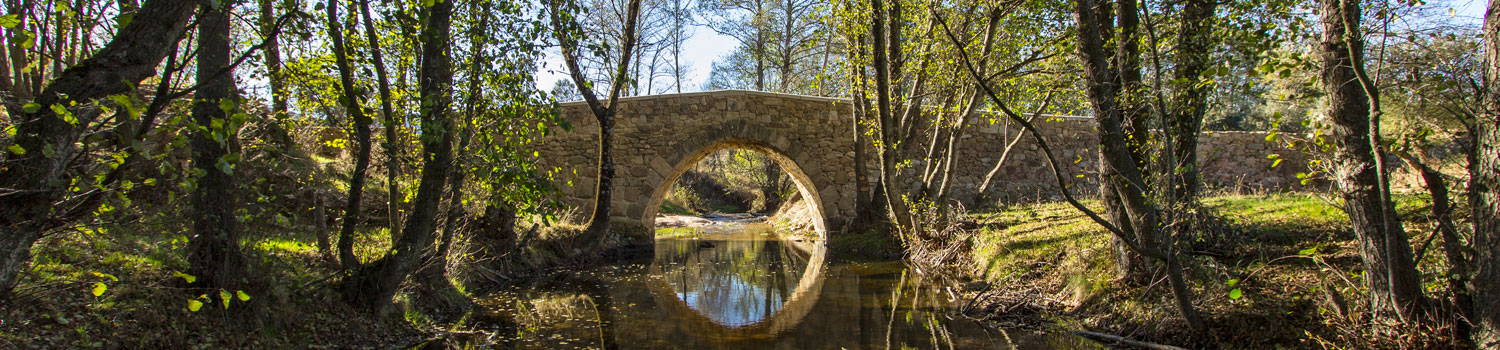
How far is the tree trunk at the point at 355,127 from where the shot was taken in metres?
4.75

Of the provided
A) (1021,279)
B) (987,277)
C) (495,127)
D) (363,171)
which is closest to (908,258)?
(987,277)

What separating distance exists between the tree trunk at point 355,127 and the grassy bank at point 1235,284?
495 cm

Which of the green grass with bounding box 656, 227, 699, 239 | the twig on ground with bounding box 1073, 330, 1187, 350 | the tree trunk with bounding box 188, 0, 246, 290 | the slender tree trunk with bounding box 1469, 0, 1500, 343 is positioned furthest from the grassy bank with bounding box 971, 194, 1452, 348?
the green grass with bounding box 656, 227, 699, 239

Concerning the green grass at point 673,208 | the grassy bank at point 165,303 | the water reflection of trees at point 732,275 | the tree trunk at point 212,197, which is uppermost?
the tree trunk at point 212,197

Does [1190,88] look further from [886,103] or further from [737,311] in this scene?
[886,103]

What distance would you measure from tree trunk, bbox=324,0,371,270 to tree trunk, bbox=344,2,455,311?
192mm

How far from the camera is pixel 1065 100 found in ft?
29.4

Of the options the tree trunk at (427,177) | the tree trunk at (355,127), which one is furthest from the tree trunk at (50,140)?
the tree trunk at (427,177)

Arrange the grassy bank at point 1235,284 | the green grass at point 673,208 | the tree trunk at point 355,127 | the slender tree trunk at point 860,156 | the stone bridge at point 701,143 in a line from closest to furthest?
1. the grassy bank at point 1235,284
2. the tree trunk at point 355,127
3. the slender tree trunk at point 860,156
4. the stone bridge at point 701,143
5. the green grass at point 673,208

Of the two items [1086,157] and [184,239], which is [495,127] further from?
[1086,157]

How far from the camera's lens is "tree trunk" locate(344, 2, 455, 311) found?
4.96m

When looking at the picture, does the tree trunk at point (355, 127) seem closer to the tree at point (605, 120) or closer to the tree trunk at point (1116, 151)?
the tree at point (605, 120)

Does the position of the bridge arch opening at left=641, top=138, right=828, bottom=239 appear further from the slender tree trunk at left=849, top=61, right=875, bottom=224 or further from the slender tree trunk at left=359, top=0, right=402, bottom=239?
the slender tree trunk at left=359, top=0, right=402, bottom=239

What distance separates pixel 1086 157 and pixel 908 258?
5240mm
